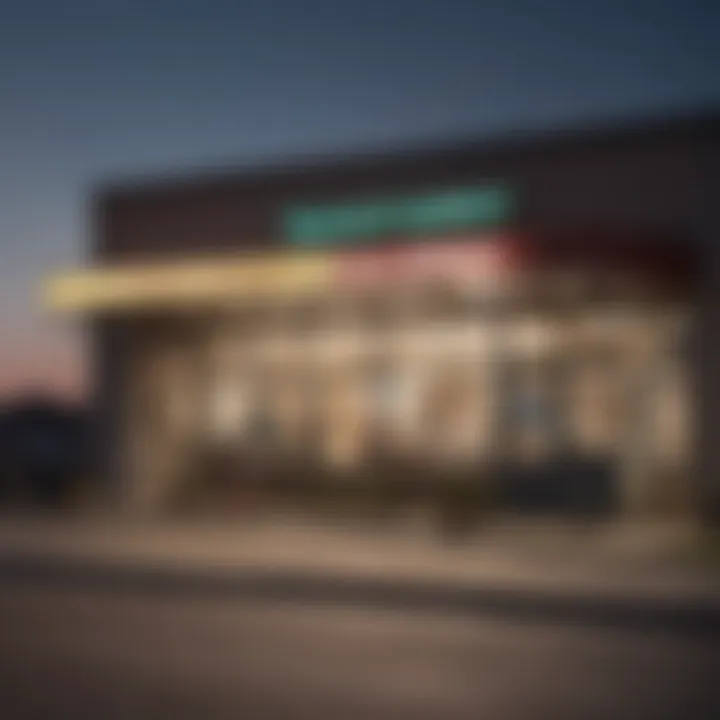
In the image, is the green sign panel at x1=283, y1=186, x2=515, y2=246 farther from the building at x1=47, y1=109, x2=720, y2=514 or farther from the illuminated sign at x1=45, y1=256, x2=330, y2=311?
the illuminated sign at x1=45, y1=256, x2=330, y2=311

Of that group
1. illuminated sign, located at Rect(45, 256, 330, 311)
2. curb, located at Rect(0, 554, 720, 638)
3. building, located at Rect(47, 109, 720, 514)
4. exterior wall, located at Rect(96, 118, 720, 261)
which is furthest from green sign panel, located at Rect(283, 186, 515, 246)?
curb, located at Rect(0, 554, 720, 638)

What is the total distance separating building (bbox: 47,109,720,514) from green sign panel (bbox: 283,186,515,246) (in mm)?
36

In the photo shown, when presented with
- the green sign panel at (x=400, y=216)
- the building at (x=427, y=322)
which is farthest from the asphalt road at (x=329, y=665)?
the green sign panel at (x=400, y=216)

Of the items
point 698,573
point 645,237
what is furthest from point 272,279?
point 698,573

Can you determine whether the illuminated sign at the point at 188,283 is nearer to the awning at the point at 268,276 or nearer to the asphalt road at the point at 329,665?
the awning at the point at 268,276

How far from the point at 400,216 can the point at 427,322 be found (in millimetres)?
1846

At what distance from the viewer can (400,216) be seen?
2564cm

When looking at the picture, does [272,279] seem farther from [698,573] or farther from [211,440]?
[698,573]

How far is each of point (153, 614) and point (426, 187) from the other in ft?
42.6

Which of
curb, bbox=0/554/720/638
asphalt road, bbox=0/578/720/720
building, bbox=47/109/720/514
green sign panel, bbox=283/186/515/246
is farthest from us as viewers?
green sign panel, bbox=283/186/515/246

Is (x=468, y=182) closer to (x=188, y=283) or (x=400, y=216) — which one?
(x=400, y=216)

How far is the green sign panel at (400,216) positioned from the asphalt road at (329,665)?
1145 centimetres

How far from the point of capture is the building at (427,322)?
2277 centimetres

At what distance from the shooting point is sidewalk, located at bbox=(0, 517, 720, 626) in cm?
1534
